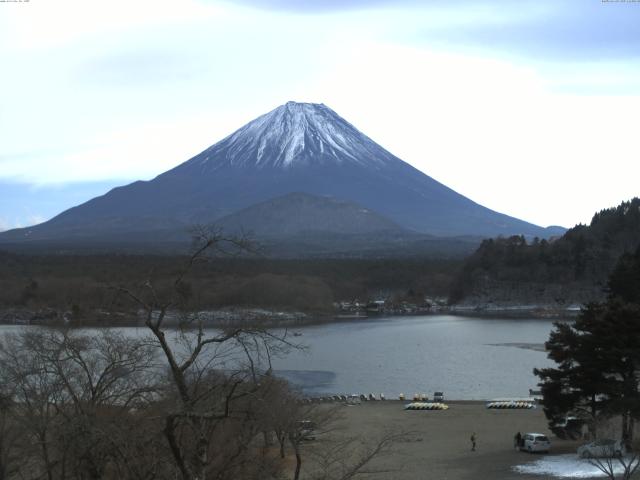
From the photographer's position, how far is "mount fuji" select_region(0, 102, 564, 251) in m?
144

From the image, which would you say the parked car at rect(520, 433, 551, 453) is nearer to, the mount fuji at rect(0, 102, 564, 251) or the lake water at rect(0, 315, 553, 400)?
the lake water at rect(0, 315, 553, 400)

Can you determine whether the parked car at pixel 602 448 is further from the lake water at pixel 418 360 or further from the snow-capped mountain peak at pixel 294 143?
the snow-capped mountain peak at pixel 294 143

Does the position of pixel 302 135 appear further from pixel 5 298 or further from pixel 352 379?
pixel 352 379

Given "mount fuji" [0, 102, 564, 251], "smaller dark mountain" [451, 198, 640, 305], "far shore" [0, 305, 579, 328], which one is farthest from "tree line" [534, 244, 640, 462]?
"mount fuji" [0, 102, 564, 251]

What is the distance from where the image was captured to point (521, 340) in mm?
42562

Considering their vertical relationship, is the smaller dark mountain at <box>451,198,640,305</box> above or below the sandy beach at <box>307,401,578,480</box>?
above

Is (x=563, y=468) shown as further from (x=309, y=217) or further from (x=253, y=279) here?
(x=309, y=217)

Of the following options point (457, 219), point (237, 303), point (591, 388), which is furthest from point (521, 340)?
point (457, 219)

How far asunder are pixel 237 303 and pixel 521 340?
24322mm

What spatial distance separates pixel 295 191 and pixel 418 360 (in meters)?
126

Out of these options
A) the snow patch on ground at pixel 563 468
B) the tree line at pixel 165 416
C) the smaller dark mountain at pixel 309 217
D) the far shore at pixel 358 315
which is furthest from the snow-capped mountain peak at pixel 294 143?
the tree line at pixel 165 416

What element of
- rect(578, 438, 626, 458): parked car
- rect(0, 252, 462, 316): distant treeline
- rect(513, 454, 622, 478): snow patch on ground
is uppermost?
rect(0, 252, 462, 316): distant treeline

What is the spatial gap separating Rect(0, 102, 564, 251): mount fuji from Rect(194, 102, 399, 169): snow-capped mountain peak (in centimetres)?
18

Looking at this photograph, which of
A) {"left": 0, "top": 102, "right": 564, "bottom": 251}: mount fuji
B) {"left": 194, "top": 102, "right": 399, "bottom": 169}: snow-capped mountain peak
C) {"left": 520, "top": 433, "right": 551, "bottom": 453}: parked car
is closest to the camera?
{"left": 520, "top": 433, "right": 551, "bottom": 453}: parked car
